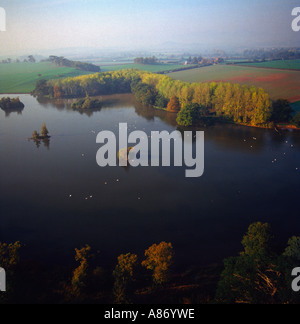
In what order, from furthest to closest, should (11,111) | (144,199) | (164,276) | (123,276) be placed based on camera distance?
(11,111)
(144,199)
(164,276)
(123,276)

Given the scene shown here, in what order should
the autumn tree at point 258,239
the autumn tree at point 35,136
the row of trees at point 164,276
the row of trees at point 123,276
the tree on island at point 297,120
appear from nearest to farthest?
1. the row of trees at point 164,276
2. the row of trees at point 123,276
3. the autumn tree at point 258,239
4. the autumn tree at point 35,136
5. the tree on island at point 297,120

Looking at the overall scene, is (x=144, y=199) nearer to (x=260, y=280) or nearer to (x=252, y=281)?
(x=260, y=280)

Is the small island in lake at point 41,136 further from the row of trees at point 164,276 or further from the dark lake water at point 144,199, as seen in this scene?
the row of trees at point 164,276

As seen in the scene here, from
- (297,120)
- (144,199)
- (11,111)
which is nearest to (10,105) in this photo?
(11,111)

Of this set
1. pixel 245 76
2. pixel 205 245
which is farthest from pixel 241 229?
pixel 245 76

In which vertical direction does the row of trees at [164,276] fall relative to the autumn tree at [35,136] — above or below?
below

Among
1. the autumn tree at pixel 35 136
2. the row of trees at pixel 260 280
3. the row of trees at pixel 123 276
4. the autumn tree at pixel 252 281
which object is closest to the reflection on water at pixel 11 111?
the autumn tree at pixel 35 136
